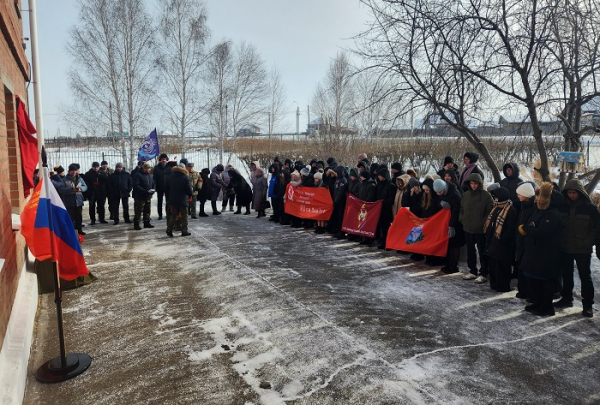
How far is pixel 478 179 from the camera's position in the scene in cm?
690

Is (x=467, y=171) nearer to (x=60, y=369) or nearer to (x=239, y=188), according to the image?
(x=60, y=369)

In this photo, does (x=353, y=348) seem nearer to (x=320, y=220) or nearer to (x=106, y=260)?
(x=106, y=260)

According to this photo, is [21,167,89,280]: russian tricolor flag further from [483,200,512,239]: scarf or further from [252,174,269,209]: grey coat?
[252,174,269,209]: grey coat

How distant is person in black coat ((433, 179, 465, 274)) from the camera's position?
7422 mm

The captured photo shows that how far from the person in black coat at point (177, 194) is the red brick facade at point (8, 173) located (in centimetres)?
362

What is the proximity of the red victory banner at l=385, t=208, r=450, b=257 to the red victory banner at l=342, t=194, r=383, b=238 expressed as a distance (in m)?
0.81

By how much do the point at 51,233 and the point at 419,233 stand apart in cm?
590

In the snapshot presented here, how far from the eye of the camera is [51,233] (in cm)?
421

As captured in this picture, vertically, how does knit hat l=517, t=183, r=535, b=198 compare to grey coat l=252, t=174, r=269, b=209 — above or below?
above

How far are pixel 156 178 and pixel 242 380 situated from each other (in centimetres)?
913

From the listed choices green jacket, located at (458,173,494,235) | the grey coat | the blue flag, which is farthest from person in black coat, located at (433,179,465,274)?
the blue flag

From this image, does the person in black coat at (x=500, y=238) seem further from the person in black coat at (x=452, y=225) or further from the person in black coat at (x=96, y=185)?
the person in black coat at (x=96, y=185)

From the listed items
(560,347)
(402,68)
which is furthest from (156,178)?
(560,347)

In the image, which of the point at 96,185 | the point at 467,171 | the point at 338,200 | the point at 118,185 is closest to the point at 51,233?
the point at 338,200
